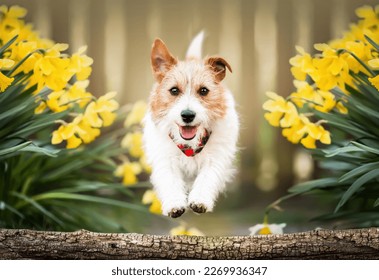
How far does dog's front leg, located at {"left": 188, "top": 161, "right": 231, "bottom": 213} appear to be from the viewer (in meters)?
2.26

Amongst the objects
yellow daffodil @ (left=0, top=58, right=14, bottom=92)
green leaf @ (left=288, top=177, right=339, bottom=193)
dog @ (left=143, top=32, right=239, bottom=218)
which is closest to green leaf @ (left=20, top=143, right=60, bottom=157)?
yellow daffodil @ (left=0, top=58, right=14, bottom=92)

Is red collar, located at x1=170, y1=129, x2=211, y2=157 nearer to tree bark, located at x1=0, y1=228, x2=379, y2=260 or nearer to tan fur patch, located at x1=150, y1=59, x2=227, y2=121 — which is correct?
tan fur patch, located at x1=150, y1=59, x2=227, y2=121

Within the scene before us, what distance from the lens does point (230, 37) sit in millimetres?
2539

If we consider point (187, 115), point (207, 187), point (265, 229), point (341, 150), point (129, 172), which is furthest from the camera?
point (129, 172)

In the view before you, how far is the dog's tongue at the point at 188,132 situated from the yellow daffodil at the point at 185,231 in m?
0.57

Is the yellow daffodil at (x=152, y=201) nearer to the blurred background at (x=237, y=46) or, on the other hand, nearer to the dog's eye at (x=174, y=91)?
the blurred background at (x=237, y=46)

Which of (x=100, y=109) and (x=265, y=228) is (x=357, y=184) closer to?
(x=265, y=228)

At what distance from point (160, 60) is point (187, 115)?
0.28 metres

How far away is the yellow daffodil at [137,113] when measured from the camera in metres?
2.67

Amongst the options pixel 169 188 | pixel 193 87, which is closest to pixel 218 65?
pixel 193 87

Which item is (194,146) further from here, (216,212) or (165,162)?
(216,212)

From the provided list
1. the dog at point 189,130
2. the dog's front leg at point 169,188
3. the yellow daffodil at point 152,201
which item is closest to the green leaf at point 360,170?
the dog at point 189,130

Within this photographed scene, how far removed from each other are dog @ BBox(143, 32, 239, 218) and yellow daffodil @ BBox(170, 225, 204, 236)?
0.34 meters
